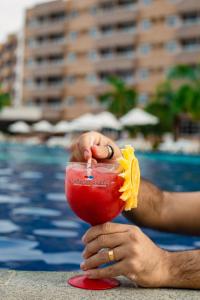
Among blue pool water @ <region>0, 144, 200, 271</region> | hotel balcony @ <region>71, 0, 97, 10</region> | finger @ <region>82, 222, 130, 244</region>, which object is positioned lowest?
blue pool water @ <region>0, 144, 200, 271</region>

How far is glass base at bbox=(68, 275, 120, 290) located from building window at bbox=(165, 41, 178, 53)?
5171 centimetres

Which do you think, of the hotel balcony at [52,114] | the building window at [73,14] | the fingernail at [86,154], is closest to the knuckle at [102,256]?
the fingernail at [86,154]

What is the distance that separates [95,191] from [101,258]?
248 millimetres

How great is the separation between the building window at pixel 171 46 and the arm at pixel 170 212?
51077 millimetres

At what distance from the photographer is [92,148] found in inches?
82.7

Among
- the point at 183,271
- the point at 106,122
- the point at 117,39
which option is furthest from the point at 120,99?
the point at 183,271

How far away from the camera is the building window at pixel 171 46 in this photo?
5225cm

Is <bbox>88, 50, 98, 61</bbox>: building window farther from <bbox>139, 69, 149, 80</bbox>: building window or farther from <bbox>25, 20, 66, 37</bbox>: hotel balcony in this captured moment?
<bbox>139, 69, 149, 80</bbox>: building window

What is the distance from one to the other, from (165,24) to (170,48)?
2.50m

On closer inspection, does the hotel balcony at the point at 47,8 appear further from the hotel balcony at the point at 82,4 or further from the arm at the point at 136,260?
the arm at the point at 136,260

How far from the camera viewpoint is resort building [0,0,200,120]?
52.5 meters

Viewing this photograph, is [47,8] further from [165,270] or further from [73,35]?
[165,270]

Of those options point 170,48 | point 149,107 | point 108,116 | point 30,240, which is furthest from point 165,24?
point 30,240

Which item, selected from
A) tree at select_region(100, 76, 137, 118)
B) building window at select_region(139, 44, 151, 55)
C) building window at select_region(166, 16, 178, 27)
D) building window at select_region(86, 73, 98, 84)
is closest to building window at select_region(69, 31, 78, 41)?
building window at select_region(86, 73, 98, 84)
